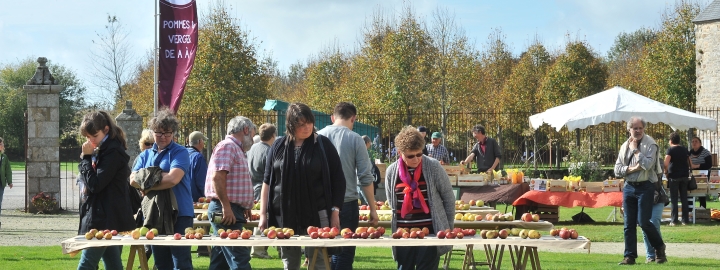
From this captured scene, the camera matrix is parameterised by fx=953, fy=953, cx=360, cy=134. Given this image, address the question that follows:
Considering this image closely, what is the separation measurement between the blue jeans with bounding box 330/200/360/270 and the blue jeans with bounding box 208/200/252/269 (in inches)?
28.6

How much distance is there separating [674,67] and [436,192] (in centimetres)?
3472

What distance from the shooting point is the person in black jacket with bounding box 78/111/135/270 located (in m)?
7.11

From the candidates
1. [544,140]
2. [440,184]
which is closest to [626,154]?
[440,184]

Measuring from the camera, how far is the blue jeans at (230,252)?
7707mm

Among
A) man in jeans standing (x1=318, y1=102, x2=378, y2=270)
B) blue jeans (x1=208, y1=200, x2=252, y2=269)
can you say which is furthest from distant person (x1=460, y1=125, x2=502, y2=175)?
man in jeans standing (x1=318, y1=102, x2=378, y2=270)

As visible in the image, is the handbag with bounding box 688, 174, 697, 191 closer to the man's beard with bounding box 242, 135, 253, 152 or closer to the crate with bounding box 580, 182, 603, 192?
the crate with bounding box 580, 182, 603, 192

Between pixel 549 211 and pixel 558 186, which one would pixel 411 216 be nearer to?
pixel 558 186

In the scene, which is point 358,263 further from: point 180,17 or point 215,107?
point 215,107

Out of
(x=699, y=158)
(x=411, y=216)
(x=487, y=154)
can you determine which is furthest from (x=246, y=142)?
(x=699, y=158)

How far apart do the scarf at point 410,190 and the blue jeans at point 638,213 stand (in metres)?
4.22

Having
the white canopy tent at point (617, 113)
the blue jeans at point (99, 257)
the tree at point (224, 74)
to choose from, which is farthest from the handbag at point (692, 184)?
the tree at point (224, 74)

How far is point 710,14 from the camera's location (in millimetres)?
37750

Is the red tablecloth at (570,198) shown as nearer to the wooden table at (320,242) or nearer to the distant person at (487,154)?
the distant person at (487,154)

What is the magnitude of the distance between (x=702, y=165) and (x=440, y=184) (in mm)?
13834
